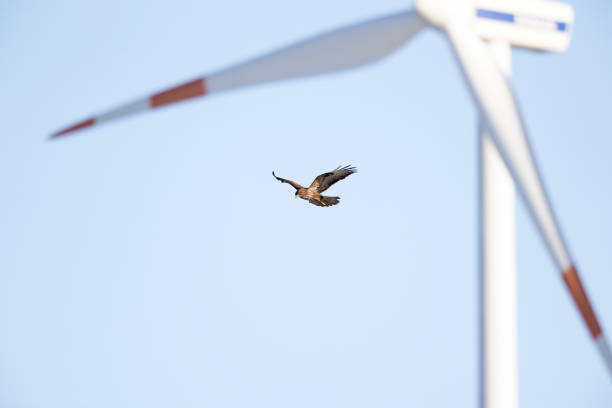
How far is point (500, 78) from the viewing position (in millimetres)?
11836

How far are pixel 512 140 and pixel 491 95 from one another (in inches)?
29.8

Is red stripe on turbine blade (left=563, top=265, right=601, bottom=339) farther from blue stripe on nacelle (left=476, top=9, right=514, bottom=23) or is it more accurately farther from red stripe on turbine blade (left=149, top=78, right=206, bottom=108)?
red stripe on turbine blade (left=149, top=78, right=206, bottom=108)

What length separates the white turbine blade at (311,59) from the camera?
10.7 m

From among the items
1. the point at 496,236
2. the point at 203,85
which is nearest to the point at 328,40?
the point at 203,85

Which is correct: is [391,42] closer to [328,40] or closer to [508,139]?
[328,40]

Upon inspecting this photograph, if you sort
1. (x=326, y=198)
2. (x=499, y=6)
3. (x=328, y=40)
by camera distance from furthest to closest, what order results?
(x=499, y=6) → (x=328, y=40) → (x=326, y=198)

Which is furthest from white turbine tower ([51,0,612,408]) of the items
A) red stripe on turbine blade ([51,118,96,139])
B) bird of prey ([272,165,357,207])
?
bird of prey ([272,165,357,207])

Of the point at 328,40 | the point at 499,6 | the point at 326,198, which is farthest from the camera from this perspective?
the point at 499,6

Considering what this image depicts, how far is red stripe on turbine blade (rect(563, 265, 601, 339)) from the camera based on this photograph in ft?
34.9

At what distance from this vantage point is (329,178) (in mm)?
10789

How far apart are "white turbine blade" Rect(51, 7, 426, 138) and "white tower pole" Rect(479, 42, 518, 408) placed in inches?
57.5

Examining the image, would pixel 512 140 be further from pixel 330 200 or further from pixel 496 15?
pixel 330 200

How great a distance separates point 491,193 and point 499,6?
2.65 m

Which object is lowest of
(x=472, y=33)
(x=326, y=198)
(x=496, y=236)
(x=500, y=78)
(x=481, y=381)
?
(x=481, y=381)
